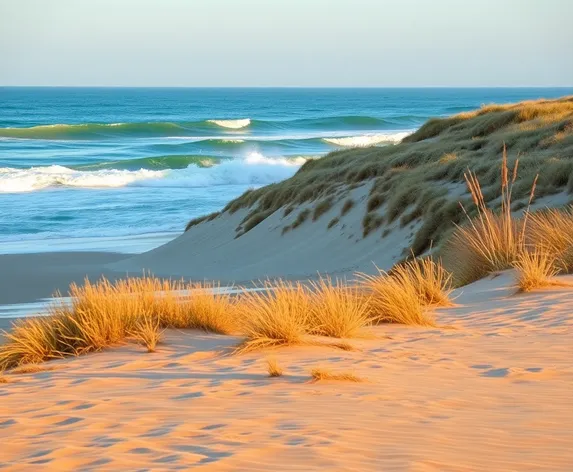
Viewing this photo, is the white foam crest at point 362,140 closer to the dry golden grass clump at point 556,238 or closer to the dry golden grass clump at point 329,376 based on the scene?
the dry golden grass clump at point 556,238

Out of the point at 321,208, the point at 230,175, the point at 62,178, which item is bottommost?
the point at 230,175

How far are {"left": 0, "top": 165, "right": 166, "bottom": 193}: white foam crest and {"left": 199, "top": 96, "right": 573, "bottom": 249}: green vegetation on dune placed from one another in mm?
18848

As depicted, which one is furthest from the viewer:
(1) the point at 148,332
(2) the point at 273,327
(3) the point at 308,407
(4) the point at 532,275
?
(4) the point at 532,275

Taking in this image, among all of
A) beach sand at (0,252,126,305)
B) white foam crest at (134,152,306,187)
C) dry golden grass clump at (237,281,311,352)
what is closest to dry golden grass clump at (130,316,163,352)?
dry golden grass clump at (237,281,311,352)

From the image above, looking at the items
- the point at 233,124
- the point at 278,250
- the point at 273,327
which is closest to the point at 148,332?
the point at 273,327

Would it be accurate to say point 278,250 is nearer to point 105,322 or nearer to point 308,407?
point 105,322

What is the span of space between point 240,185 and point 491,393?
116 ft

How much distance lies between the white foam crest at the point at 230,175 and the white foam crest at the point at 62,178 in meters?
0.91

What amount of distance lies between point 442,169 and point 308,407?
1175 centimetres

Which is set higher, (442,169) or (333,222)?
(442,169)

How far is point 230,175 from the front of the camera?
42.2 m

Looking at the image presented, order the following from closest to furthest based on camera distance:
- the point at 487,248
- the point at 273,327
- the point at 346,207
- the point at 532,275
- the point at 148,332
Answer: the point at 273,327
the point at 148,332
the point at 532,275
the point at 487,248
the point at 346,207

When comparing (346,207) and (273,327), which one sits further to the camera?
(346,207)

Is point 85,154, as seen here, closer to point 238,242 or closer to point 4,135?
point 4,135
